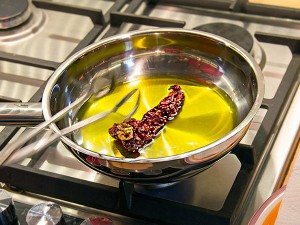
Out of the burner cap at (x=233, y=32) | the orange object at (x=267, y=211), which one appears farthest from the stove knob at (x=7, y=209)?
the burner cap at (x=233, y=32)

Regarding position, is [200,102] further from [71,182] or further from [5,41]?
[5,41]

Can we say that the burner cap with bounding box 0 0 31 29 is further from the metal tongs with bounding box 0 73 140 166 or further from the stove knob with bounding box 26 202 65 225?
the stove knob with bounding box 26 202 65 225

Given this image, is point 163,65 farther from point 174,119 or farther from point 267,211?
point 267,211

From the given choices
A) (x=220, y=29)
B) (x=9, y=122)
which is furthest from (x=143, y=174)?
(x=220, y=29)

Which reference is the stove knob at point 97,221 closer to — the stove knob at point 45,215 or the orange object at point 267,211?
the stove knob at point 45,215

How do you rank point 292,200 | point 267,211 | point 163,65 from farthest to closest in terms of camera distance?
1. point 163,65
2. point 267,211
3. point 292,200

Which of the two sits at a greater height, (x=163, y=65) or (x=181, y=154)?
(x=163, y=65)

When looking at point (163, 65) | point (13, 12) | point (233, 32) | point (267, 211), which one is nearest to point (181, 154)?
point (267, 211)
